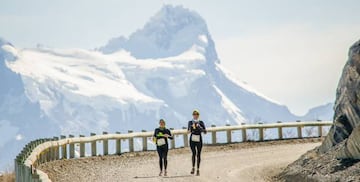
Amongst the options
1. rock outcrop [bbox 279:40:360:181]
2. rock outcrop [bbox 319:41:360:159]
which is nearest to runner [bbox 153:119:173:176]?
rock outcrop [bbox 279:40:360:181]

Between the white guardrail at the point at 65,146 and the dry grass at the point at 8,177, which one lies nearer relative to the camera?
the white guardrail at the point at 65,146

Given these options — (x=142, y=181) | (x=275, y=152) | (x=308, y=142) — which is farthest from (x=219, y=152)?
(x=142, y=181)

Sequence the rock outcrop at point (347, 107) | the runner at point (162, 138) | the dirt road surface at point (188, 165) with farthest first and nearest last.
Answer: the runner at point (162, 138), the dirt road surface at point (188, 165), the rock outcrop at point (347, 107)

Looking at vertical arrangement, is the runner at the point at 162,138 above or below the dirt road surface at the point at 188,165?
above

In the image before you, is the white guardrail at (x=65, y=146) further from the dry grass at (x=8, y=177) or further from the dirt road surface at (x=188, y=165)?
the dry grass at (x=8, y=177)

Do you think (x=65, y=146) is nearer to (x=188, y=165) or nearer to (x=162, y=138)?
(x=188, y=165)

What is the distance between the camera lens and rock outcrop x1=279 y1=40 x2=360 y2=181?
15.8 metres

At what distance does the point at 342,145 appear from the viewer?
1742 cm

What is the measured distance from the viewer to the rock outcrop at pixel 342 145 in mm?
15836

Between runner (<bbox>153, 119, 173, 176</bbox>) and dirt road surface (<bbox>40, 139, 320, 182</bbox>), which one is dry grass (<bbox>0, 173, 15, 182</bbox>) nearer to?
dirt road surface (<bbox>40, 139, 320, 182</bbox>)

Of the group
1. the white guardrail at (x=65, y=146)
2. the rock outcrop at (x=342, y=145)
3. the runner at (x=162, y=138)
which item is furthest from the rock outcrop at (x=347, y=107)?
the white guardrail at (x=65, y=146)

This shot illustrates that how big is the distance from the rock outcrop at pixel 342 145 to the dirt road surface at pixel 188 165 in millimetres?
1621

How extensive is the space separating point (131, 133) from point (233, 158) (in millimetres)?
5322

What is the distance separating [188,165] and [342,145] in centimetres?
678
